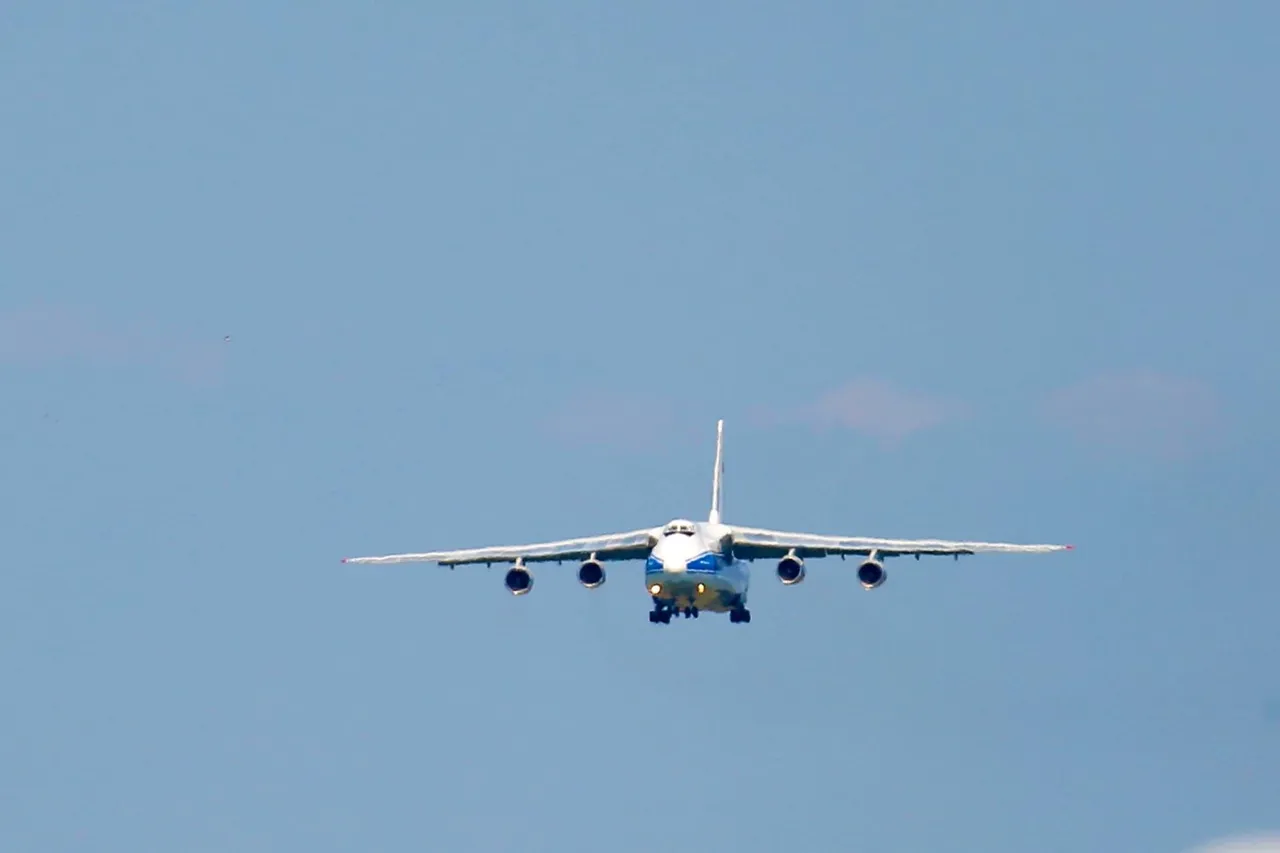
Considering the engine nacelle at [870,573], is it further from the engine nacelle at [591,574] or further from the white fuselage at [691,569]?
the engine nacelle at [591,574]

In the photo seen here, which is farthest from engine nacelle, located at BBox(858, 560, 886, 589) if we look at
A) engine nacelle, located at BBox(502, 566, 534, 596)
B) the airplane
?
engine nacelle, located at BBox(502, 566, 534, 596)

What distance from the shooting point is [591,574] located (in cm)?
8806

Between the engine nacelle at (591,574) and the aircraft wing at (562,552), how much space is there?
1.06 metres

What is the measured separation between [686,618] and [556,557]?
4773 mm

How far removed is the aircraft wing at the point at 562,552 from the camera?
88625mm

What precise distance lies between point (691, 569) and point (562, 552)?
8120 millimetres

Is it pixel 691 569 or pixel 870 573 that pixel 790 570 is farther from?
pixel 691 569

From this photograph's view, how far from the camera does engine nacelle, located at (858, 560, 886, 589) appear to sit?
8700 centimetres

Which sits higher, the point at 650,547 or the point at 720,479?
the point at 720,479

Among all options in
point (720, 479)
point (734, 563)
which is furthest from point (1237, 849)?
point (720, 479)

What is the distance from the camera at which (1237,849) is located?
181ft

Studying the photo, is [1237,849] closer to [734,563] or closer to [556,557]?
[734,563]

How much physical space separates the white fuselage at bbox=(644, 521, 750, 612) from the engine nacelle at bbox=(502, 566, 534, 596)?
547cm

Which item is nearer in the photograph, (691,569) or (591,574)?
(691,569)
